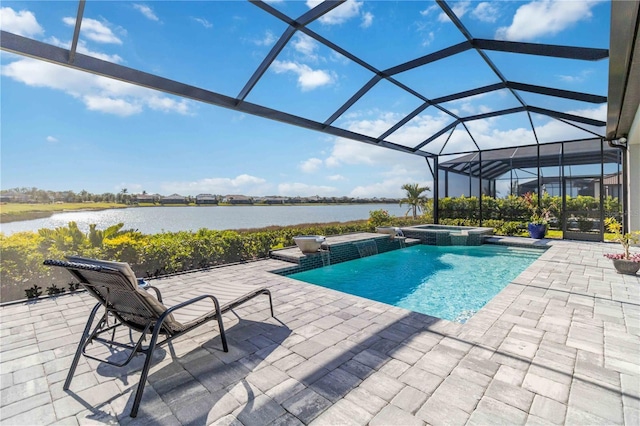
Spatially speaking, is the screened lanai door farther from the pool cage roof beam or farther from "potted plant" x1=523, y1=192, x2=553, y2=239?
the pool cage roof beam

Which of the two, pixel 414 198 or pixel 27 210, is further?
pixel 414 198

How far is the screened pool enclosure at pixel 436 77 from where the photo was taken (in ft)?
14.3

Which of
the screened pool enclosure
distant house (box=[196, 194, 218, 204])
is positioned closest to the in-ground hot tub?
the screened pool enclosure

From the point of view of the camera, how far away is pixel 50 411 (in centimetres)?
206

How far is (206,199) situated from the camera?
13.4 metres

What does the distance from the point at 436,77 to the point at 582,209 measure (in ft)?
26.1

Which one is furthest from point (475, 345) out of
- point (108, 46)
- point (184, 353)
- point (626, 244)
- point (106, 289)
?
point (108, 46)

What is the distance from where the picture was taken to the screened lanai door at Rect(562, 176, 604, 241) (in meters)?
10.2

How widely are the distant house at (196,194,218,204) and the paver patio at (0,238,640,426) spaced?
29.7ft

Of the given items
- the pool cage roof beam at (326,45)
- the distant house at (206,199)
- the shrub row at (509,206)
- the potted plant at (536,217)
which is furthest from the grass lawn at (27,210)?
the shrub row at (509,206)

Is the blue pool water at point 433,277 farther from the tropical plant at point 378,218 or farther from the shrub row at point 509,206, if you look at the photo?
the shrub row at point 509,206

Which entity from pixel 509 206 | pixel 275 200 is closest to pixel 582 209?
pixel 509 206

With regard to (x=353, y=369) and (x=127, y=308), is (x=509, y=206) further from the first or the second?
(x=127, y=308)

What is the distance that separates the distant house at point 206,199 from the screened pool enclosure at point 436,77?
23.9 ft
